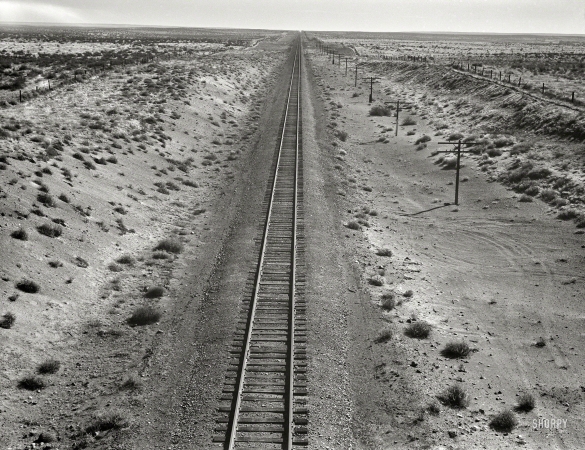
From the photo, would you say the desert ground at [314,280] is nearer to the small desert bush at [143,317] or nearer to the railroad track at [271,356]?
the small desert bush at [143,317]

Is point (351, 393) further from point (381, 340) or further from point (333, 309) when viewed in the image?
point (333, 309)

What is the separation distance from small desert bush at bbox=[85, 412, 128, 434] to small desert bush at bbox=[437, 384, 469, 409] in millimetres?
5950

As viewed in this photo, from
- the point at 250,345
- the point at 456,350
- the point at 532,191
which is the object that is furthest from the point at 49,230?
the point at 532,191

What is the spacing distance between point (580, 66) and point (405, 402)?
71.2 metres

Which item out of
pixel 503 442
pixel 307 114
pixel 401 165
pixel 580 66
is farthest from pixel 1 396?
pixel 580 66

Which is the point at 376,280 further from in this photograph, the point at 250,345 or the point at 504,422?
the point at 504,422

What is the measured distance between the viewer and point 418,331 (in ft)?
47.3

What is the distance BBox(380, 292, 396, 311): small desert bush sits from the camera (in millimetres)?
15750

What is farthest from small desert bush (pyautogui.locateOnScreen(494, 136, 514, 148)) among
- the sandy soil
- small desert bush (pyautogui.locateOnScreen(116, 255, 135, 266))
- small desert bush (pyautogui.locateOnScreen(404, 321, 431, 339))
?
small desert bush (pyautogui.locateOnScreen(116, 255, 135, 266))

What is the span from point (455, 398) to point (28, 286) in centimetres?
1025

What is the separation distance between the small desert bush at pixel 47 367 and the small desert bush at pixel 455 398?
7.70 metres

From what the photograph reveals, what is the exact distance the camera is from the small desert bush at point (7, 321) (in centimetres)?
1327

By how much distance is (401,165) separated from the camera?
3550 centimetres

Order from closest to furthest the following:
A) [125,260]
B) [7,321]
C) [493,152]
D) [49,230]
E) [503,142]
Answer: [7,321] < [49,230] < [125,260] < [493,152] < [503,142]
